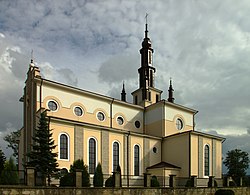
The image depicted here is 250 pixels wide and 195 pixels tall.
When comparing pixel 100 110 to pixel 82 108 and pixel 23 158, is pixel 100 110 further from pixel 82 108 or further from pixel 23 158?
pixel 23 158

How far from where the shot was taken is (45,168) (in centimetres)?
A: 2253

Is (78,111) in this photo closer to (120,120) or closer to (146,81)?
(120,120)

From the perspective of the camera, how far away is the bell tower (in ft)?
136

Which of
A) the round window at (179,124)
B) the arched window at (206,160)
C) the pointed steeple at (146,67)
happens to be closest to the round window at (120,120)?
the round window at (179,124)

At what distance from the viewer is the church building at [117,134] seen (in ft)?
93.2

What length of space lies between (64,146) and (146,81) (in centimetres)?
1864

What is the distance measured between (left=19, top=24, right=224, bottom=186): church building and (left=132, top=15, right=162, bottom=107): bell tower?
12.2 feet

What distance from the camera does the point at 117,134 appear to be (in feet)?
103

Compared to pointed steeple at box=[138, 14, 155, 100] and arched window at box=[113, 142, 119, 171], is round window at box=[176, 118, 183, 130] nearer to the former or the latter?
pointed steeple at box=[138, 14, 155, 100]

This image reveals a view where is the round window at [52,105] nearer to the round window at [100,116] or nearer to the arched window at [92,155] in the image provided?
the arched window at [92,155]

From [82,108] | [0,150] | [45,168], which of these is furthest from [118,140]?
[0,150]

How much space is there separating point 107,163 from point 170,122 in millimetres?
10370

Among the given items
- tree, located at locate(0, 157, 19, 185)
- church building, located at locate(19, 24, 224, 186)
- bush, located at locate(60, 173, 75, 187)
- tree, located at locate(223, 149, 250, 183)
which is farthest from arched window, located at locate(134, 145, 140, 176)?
tree, located at locate(223, 149, 250, 183)

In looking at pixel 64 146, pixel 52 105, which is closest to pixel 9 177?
pixel 64 146
